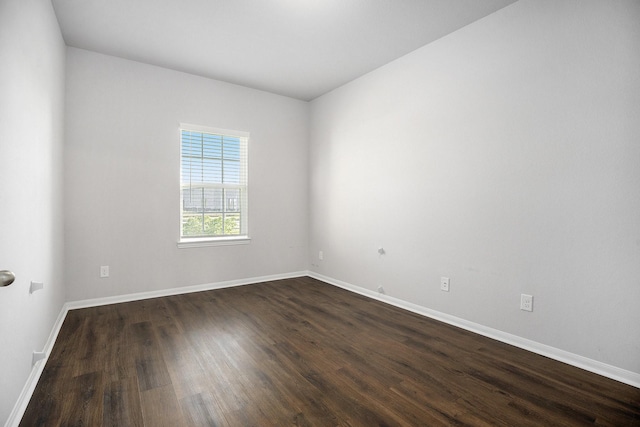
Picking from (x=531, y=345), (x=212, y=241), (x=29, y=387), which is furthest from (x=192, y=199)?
(x=531, y=345)

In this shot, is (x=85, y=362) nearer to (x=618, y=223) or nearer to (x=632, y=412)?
(x=632, y=412)

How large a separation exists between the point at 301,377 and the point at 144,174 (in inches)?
115

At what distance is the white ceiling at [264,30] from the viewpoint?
263 centimetres

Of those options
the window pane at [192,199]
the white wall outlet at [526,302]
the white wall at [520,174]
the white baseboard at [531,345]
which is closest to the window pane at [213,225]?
the window pane at [192,199]

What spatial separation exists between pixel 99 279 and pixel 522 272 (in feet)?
13.3

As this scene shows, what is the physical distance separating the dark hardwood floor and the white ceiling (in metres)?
2.67

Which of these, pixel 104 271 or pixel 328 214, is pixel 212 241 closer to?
pixel 104 271

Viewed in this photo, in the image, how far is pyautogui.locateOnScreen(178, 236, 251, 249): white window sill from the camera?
3996mm

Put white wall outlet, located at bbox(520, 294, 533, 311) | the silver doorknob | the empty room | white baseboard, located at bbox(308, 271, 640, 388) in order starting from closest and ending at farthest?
1. the silver doorknob
2. the empty room
3. white baseboard, located at bbox(308, 271, 640, 388)
4. white wall outlet, located at bbox(520, 294, 533, 311)

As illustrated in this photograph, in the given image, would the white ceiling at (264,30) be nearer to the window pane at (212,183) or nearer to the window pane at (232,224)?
the window pane at (212,183)

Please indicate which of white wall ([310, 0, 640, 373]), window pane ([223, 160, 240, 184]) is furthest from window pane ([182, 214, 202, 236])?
white wall ([310, 0, 640, 373])

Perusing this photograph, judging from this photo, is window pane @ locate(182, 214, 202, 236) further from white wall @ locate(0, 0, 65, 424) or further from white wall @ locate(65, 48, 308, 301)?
white wall @ locate(0, 0, 65, 424)

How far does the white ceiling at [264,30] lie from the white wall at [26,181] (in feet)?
1.59

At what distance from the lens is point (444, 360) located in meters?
2.32
